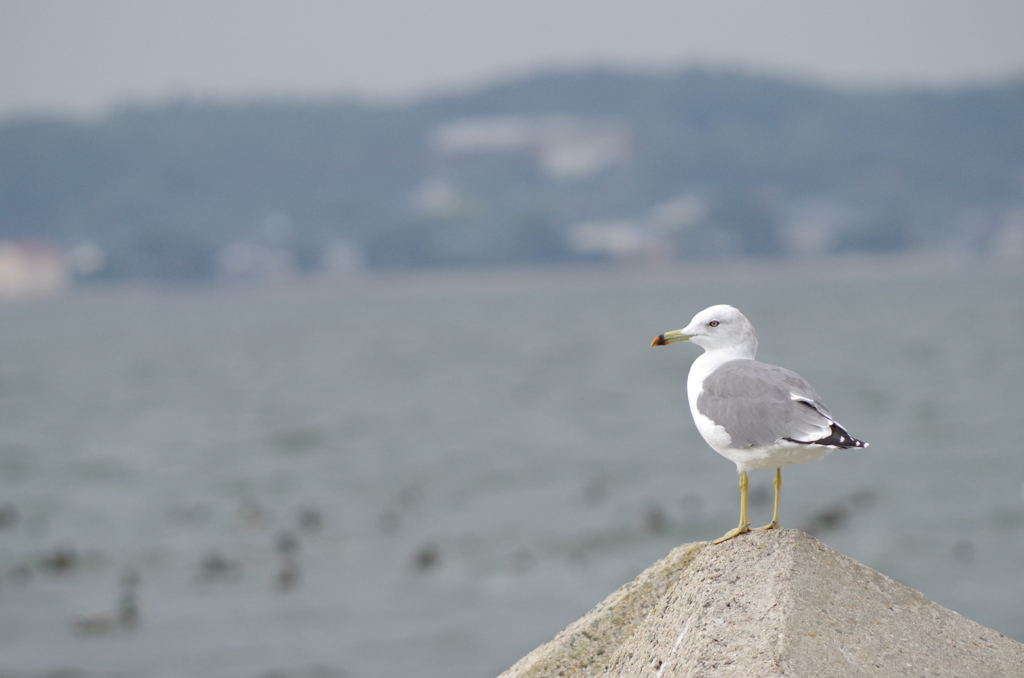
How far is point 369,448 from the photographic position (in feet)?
141

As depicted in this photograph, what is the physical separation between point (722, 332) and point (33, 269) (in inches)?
7053

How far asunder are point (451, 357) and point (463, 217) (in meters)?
107

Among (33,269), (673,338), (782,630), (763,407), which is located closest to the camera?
(782,630)

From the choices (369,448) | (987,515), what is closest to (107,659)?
(987,515)

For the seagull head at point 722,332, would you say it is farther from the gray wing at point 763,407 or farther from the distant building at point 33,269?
the distant building at point 33,269

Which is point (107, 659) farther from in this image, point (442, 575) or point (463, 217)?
point (463, 217)

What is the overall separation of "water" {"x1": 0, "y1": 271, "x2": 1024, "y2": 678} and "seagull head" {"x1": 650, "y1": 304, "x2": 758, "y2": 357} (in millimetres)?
12580

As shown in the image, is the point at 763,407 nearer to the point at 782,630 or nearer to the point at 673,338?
the point at 673,338

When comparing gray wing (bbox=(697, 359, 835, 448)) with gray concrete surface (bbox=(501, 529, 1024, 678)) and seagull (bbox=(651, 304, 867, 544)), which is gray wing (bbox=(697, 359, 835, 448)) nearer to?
seagull (bbox=(651, 304, 867, 544))

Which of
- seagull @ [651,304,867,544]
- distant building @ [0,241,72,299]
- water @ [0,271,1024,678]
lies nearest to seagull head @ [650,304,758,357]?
seagull @ [651,304,867,544]

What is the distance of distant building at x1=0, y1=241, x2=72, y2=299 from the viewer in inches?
6663

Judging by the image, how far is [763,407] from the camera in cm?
497

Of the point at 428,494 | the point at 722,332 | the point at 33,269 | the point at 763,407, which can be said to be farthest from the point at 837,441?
the point at 33,269

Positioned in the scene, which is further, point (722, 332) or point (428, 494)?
point (428, 494)
